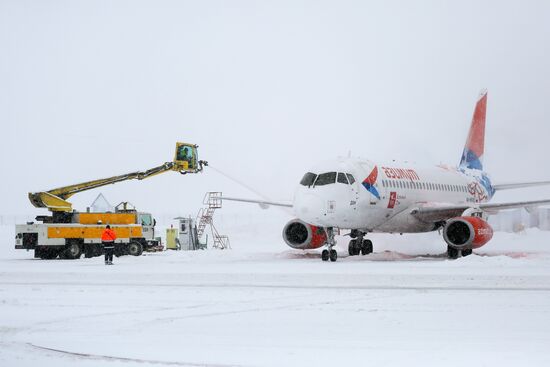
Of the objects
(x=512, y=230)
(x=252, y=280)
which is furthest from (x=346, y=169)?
(x=512, y=230)

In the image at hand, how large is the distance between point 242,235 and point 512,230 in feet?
77.6

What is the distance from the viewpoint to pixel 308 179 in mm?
30328

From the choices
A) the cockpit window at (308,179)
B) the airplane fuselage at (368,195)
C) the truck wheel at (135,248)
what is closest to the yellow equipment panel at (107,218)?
the truck wheel at (135,248)

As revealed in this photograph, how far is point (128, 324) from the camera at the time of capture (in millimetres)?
A: 12148

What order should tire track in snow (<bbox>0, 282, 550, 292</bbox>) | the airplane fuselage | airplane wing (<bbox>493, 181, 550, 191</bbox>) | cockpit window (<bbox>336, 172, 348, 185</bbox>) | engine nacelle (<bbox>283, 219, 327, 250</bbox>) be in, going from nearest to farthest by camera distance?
tire track in snow (<bbox>0, 282, 550, 292</bbox>) < the airplane fuselage < cockpit window (<bbox>336, 172, 348, 185</bbox>) < engine nacelle (<bbox>283, 219, 327, 250</bbox>) < airplane wing (<bbox>493, 181, 550, 191</bbox>)

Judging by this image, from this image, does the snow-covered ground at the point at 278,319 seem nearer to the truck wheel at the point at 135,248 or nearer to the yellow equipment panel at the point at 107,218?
the yellow equipment panel at the point at 107,218

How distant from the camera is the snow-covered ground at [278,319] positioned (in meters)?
9.56

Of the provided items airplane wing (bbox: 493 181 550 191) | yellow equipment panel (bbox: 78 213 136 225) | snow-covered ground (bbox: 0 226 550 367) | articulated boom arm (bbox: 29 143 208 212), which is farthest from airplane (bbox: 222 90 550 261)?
snow-covered ground (bbox: 0 226 550 367)

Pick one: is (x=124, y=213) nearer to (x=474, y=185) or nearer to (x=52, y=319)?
(x=474, y=185)

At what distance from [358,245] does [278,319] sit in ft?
73.9

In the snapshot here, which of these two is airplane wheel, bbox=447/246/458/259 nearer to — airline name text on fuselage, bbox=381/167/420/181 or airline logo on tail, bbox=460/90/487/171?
airline name text on fuselage, bbox=381/167/420/181

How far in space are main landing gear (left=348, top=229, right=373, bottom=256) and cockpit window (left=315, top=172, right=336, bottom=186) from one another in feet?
14.3

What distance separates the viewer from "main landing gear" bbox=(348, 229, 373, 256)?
34.2 m

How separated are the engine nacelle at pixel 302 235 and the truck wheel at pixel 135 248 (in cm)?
803
